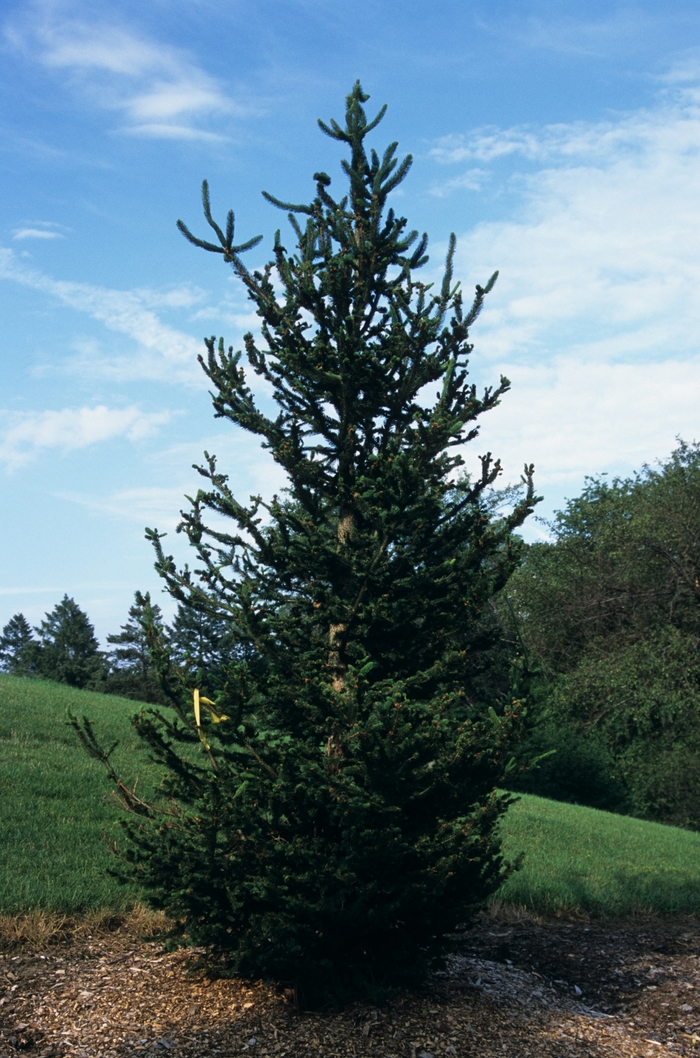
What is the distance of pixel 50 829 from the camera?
8.85 m

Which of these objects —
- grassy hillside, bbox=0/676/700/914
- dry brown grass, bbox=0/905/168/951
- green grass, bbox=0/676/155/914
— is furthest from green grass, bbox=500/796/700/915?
green grass, bbox=0/676/155/914

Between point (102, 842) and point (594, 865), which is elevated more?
point (102, 842)

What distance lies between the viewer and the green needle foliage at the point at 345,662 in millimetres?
5105

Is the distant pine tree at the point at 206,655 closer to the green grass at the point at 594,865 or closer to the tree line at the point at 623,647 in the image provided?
the green grass at the point at 594,865

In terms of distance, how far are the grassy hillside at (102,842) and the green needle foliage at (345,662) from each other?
1.96m

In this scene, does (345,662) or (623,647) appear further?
(623,647)

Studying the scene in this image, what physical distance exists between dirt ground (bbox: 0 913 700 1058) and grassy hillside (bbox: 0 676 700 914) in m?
0.87

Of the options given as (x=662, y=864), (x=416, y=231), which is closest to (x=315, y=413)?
(x=416, y=231)

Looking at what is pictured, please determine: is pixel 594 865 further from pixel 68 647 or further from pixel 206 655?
pixel 68 647

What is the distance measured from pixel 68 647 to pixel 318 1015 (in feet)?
206

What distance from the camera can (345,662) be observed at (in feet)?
19.4

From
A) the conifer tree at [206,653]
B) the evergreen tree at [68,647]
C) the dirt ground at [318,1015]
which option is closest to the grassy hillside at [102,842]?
the dirt ground at [318,1015]

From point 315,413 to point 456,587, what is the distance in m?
1.67

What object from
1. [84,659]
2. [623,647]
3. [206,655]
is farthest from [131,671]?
[206,655]
